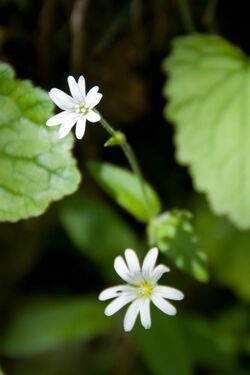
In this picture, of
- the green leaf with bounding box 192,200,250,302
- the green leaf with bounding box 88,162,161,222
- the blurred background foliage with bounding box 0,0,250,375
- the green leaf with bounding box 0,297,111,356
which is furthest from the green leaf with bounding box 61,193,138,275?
the green leaf with bounding box 88,162,161,222

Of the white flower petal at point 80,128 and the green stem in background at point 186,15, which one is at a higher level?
the green stem in background at point 186,15

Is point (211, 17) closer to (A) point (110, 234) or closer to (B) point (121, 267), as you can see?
(A) point (110, 234)

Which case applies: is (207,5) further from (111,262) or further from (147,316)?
(147,316)

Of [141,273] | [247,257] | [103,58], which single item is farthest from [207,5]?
[141,273]

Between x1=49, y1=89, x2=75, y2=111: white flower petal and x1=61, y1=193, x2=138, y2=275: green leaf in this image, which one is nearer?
x1=49, y1=89, x2=75, y2=111: white flower petal

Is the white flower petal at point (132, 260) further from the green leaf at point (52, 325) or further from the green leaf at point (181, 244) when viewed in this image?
the green leaf at point (52, 325)

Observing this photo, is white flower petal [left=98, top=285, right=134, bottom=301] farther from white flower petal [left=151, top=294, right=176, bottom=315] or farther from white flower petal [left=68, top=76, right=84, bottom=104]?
white flower petal [left=68, top=76, right=84, bottom=104]

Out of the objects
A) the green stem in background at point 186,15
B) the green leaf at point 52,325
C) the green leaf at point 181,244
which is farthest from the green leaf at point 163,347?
the green stem in background at point 186,15
